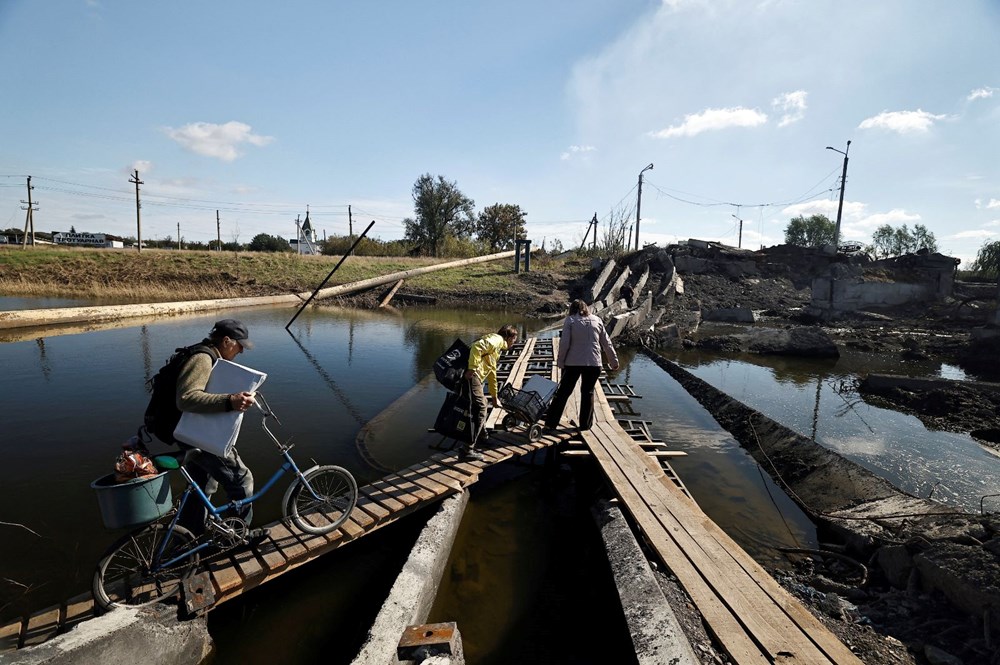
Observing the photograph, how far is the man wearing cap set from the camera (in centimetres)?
319

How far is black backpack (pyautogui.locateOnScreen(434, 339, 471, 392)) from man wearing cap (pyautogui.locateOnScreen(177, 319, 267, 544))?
222 cm

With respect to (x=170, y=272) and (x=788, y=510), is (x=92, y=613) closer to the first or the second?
(x=788, y=510)

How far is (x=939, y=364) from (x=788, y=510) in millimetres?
13383

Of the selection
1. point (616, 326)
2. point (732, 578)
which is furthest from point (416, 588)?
point (616, 326)

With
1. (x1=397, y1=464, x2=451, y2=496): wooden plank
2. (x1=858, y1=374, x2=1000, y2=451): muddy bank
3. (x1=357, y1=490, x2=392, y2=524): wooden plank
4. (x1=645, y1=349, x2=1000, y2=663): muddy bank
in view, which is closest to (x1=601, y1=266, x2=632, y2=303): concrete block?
(x1=858, y1=374, x2=1000, y2=451): muddy bank

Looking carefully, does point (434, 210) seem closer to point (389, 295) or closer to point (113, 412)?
point (389, 295)

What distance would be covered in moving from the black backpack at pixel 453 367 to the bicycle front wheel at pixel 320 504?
5.23ft

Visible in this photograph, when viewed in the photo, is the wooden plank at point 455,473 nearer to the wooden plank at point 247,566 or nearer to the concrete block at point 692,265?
the wooden plank at point 247,566

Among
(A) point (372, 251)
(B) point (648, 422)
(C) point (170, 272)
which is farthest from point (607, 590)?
(A) point (372, 251)

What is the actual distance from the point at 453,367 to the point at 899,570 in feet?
14.8

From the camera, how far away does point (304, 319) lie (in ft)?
64.4

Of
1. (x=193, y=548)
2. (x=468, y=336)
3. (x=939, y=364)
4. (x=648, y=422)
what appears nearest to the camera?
(x=193, y=548)

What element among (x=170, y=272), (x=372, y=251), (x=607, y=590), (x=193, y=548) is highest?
(x=372, y=251)

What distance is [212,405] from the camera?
318 cm
